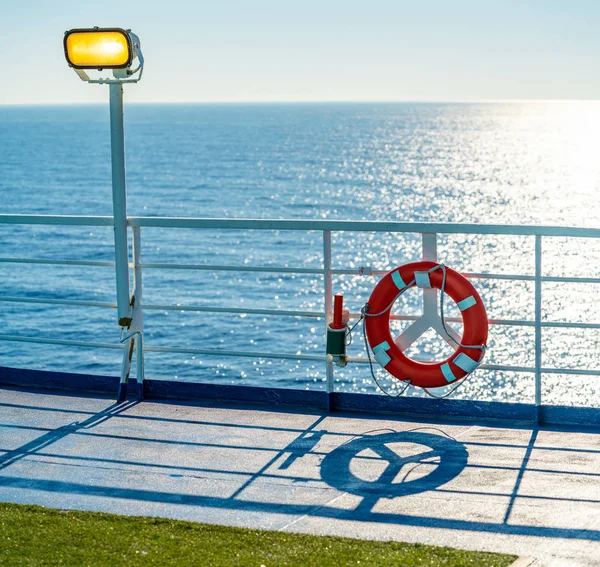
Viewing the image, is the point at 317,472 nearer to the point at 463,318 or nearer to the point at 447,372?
the point at 447,372

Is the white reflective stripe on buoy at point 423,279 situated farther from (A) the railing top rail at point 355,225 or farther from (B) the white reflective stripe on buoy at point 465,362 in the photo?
(B) the white reflective stripe on buoy at point 465,362

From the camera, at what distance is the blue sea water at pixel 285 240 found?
2123 centimetres

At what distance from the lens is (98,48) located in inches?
138

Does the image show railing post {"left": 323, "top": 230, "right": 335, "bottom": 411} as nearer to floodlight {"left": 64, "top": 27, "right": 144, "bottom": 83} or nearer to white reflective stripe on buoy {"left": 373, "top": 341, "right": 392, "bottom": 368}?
white reflective stripe on buoy {"left": 373, "top": 341, "right": 392, "bottom": 368}

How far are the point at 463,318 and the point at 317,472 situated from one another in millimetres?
825

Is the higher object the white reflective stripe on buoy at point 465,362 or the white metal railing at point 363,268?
the white metal railing at point 363,268

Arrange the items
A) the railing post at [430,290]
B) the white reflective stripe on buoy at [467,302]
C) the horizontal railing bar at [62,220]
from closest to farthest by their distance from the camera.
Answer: the white reflective stripe on buoy at [467,302] < the railing post at [430,290] < the horizontal railing bar at [62,220]

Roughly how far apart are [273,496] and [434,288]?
1.08 m

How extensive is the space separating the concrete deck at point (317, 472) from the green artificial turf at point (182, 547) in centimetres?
10

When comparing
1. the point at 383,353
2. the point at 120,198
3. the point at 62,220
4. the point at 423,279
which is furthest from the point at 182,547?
the point at 62,220

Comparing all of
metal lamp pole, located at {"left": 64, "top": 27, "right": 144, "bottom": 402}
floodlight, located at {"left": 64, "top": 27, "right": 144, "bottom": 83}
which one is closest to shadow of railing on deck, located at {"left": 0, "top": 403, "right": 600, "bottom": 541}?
metal lamp pole, located at {"left": 64, "top": 27, "right": 144, "bottom": 402}

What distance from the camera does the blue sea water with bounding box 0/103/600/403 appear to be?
69.7 feet

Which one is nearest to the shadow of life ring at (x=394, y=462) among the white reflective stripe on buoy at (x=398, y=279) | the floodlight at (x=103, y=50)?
the white reflective stripe on buoy at (x=398, y=279)

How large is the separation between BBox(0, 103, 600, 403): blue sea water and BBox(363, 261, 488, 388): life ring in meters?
14.5
